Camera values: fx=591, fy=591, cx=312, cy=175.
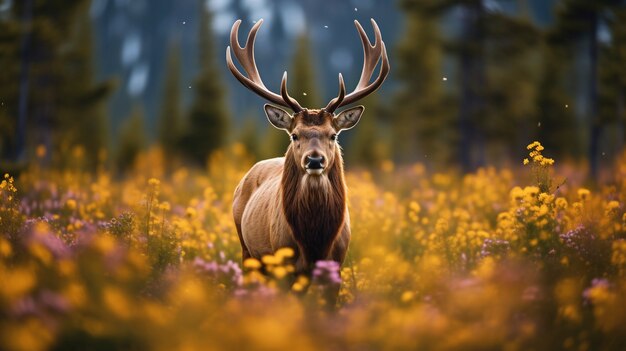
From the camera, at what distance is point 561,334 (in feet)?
13.0

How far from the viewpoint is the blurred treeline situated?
56.7 feet

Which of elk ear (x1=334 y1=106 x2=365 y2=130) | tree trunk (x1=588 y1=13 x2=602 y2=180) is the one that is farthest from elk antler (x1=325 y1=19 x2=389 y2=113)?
tree trunk (x1=588 y1=13 x2=602 y2=180)

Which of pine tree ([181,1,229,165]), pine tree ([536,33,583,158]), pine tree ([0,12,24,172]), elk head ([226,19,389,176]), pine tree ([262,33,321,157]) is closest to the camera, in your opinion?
elk head ([226,19,389,176])

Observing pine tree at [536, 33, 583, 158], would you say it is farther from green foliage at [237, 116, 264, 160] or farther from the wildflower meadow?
the wildflower meadow

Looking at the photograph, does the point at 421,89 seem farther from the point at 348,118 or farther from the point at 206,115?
the point at 348,118

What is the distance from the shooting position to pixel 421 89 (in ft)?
120

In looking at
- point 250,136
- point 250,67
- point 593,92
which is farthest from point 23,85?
point 250,136

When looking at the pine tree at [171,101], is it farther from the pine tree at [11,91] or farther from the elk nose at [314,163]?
the elk nose at [314,163]

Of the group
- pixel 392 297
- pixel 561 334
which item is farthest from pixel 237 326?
pixel 561 334

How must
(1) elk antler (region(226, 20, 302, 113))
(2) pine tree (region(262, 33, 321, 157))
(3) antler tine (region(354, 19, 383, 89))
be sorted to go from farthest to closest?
(2) pine tree (region(262, 33, 321, 157)) → (3) antler tine (region(354, 19, 383, 89)) → (1) elk antler (region(226, 20, 302, 113))

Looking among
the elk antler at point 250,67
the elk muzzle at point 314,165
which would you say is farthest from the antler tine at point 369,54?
the elk muzzle at point 314,165

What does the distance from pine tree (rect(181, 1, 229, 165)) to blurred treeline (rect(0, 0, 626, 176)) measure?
67mm

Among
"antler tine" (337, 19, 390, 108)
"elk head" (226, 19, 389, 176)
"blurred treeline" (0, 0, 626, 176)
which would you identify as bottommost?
"elk head" (226, 19, 389, 176)

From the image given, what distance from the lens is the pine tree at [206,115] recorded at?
3672 cm
